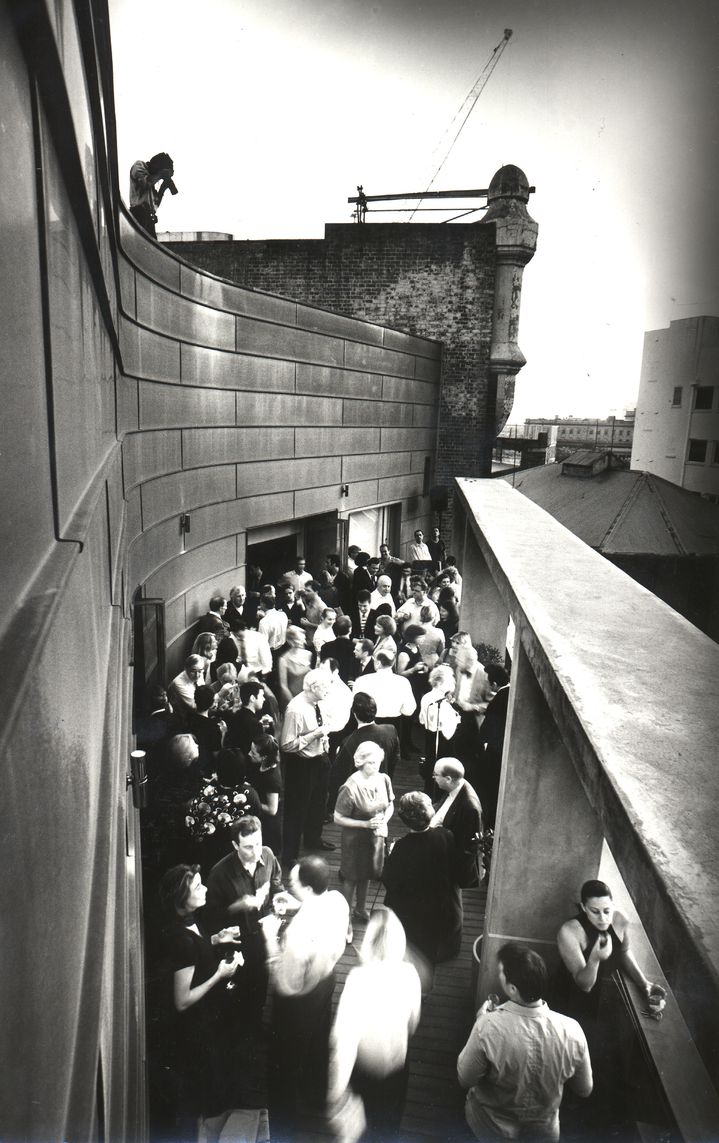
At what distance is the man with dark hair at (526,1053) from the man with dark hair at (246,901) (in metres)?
0.99

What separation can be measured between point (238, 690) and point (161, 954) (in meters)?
2.21

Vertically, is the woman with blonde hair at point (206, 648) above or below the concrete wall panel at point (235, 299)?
below

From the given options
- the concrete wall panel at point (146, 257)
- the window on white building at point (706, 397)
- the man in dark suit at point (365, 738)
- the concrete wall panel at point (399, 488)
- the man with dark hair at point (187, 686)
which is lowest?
the man in dark suit at point (365, 738)

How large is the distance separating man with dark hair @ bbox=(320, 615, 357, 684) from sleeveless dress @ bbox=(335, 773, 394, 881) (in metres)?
2.09

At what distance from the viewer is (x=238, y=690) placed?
17.0 feet

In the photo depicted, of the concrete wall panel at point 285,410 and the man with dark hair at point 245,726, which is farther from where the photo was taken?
the concrete wall panel at point 285,410

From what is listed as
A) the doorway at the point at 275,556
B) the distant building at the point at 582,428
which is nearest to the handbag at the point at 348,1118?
the doorway at the point at 275,556

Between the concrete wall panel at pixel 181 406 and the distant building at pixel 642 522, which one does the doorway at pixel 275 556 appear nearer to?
the concrete wall panel at pixel 181 406

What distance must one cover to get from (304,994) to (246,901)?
52cm

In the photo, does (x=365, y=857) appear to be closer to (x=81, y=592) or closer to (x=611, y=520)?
(x=81, y=592)

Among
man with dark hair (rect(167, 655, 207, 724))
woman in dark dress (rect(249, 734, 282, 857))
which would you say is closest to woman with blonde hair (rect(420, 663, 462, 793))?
woman in dark dress (rect(249, 734, 282, 857))

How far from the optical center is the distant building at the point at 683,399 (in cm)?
133

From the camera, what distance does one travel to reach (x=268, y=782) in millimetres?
4641

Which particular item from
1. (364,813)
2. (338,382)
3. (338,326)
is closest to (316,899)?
(364,813)
